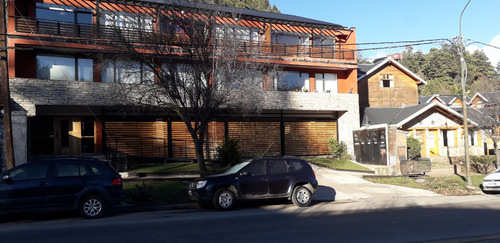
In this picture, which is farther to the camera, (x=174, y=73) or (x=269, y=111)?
(x=269, y=111)

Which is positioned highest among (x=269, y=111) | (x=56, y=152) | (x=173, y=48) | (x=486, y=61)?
(x=486, y=61)

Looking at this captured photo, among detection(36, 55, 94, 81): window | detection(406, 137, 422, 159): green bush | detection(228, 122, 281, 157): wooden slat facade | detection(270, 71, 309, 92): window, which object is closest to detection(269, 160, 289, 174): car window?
detection(228, 122, 281, 157): wooden slat facade

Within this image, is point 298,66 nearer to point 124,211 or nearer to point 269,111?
point 269,111

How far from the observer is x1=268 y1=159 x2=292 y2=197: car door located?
13.4 meters

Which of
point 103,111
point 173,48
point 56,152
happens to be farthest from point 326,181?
point 56,152

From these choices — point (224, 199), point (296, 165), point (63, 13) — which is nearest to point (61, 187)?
point (224, 199)

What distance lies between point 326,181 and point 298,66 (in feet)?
31.6

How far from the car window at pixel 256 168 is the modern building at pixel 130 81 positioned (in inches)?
238

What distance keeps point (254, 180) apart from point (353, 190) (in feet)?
19.6

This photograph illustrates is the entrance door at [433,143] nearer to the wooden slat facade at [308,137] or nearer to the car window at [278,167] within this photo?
the wooden slat facade at [308,137]

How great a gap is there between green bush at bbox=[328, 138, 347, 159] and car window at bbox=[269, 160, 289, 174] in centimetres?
1344

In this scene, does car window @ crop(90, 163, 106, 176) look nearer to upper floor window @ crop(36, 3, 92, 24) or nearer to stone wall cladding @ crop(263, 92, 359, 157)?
upper floor window @ crop(36, 3, 92, 24)

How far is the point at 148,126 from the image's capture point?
24.2 m

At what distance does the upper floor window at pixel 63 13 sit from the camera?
22231 millimetres
